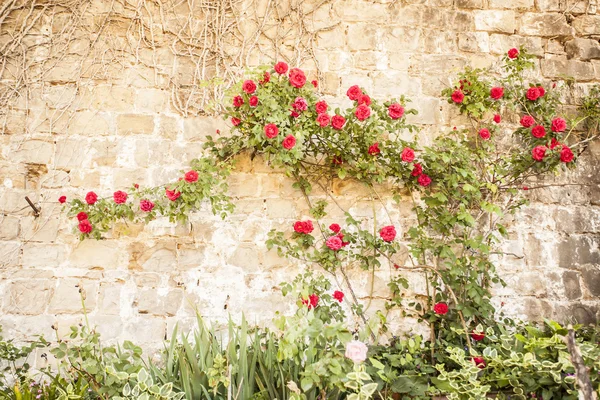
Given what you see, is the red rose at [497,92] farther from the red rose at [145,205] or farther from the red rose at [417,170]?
the red rose at [145,205]

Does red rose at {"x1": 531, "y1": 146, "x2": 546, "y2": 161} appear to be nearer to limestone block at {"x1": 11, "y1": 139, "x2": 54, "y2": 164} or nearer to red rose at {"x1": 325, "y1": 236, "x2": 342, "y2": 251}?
red rose at {"x1": 325, "y1": 236, "x2": 342, "y2": 251}

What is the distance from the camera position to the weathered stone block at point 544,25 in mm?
3809

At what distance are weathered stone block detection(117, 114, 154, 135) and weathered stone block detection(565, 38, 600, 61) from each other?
3350 mm

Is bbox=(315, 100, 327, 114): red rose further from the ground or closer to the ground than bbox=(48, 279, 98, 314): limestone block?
further from the ground

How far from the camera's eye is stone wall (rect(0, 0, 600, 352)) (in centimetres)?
324

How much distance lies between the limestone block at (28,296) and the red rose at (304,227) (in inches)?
67.5

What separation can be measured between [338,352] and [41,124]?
9.07 ft

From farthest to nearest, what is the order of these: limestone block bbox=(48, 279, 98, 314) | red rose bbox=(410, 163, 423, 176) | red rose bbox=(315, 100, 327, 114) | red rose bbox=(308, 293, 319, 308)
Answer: red rose bbox=(410, 163, 423, 176) < limestone block bbox=(48, 279, 98, 314) < red rose bbox=(315, 100, 327, 114) < red rose bbox=(308, 293, 319, 308)

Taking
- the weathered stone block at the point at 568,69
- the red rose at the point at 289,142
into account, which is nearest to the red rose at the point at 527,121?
the weathered stone block at the point at 568,69

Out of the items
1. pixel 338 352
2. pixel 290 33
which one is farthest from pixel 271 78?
pixel 338 352

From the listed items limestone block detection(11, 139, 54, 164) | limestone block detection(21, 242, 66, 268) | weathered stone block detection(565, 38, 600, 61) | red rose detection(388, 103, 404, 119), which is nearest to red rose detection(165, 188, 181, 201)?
limestone block detection(21, 242, 66, 268)

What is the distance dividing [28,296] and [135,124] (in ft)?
4.53

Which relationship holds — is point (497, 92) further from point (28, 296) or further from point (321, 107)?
point (28, 296)

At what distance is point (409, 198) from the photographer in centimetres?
350
